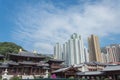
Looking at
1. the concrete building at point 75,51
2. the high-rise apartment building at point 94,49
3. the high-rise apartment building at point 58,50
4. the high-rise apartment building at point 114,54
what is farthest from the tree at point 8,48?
the high-rise apartment building at point 114,54

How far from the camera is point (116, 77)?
32.8m

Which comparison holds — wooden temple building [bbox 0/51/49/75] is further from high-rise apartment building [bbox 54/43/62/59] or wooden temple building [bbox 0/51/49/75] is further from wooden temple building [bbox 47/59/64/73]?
high-rise apartment building [bbox 54/43/62/59]

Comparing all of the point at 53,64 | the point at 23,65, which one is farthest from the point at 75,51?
the point at 23,65

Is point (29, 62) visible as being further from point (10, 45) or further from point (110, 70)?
point (10, 45)

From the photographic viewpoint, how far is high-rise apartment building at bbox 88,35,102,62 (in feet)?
292

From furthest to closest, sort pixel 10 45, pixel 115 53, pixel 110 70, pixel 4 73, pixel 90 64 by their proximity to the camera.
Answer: pixel 115 53, pixel 10 45, pixel 90 64, pixel 4 73, pixel 110 70

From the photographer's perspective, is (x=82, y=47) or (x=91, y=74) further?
(x=82, y=47)

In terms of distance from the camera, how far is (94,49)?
89625 millimetres

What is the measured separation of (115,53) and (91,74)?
213ft

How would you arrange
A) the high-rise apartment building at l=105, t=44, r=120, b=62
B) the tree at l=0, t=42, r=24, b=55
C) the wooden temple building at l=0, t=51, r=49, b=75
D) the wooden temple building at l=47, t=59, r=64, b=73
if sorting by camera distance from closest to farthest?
1. the wooden temple building at l=0, t=51, r=49, b=75
2. the wooden temple building at l=47, t=59, r=64, b=73
3. the tree at l=0, t=42, r=24, b=55
4. the high-rise apartment building at l=105, t=44, r=120, b=62

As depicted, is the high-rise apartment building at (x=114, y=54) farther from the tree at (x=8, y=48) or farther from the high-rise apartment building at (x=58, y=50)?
the tree at (x=8, y=48)

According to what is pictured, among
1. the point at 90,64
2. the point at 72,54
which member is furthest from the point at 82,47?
the point at 90,64

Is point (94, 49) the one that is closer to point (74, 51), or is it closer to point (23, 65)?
point (74, 51)

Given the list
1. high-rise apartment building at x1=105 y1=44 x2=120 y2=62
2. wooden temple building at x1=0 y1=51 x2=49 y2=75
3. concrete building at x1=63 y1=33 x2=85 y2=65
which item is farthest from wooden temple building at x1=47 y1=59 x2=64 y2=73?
high-rise apartment building at x1=105 y1=44 x2=120 y2=62
